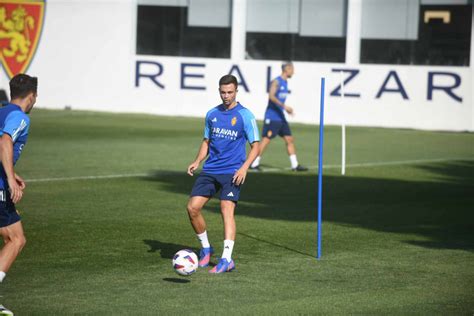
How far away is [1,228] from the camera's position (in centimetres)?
916

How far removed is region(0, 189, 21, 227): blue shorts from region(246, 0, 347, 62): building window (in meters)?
28.5

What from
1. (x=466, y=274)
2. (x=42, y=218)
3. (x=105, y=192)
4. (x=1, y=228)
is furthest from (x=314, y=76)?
(x=1, y=228)

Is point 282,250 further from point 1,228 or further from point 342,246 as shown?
point 1,228

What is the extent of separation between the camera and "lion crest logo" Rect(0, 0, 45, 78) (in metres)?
40.5

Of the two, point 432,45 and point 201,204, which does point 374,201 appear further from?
point 432,45

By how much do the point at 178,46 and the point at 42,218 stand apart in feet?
82.6

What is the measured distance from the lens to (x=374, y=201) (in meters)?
17.3

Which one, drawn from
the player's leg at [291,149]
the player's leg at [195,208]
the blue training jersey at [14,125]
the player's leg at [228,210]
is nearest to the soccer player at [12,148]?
the blue training jersey at [14,125]

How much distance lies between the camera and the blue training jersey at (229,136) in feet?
36.9

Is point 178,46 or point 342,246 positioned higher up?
point 178,46

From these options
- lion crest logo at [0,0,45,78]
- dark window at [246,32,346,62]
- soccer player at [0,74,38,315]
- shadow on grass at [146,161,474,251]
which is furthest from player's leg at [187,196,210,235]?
lion crest logo at [0,0,45,78]

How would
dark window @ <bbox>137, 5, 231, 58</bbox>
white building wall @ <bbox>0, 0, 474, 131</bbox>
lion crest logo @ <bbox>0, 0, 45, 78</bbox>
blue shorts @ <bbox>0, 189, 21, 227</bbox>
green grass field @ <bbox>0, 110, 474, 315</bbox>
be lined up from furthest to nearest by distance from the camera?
lion crest logo @ <bbox>0, 0, 45, 78</bbox> < dark window @ <bbox>137, 5, 231, 58</bbox> < white building wall @ <bbox>0, 0, 474, 131</bbox> < green grass field @ <bbox>0, 110, 474, 315</bbox> < blue shorts @ <bbox>0, 189, 21, 227</bbox>

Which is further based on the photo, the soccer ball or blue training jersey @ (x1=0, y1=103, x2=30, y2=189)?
the soccer ball

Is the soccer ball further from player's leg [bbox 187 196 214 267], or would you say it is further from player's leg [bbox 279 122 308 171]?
player's leg [bbox 279 122 308 171]
